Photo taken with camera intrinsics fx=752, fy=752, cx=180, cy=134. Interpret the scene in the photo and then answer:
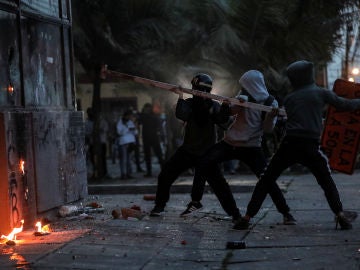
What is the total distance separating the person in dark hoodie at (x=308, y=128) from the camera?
26.0 feet

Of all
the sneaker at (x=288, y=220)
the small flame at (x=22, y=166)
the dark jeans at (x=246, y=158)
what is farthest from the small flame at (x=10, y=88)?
the sneaker at (x=288, y=220)

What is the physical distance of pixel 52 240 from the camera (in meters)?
7.45

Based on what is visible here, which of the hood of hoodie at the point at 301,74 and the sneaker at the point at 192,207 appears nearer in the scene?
the hood of hoodie at the point at 301,74

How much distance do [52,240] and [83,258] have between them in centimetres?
101

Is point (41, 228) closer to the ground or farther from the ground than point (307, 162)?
closer to the ground

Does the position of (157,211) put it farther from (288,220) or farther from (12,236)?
(12,236)

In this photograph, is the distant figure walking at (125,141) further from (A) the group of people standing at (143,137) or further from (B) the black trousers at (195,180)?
(B) the black trousers at (195,180)

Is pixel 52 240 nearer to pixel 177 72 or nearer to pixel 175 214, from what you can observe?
pixel 175 214

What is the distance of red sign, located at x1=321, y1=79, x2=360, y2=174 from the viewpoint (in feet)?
27.2

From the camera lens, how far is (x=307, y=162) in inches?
314

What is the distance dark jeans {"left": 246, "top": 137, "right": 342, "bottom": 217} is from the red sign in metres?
0.37

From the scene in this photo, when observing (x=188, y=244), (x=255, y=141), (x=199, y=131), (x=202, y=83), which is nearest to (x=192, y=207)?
(x=199, y=131)

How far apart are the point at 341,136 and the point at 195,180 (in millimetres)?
1835

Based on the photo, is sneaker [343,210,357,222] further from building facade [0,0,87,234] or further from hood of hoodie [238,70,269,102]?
building facade [0,0,87,234]
